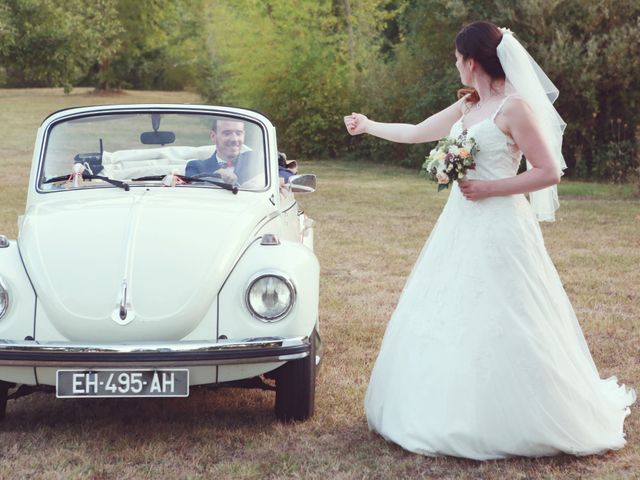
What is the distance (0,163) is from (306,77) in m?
8.11

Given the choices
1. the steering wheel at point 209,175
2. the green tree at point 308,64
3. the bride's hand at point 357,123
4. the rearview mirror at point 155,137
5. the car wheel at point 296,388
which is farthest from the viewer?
the green tree at point 308,64

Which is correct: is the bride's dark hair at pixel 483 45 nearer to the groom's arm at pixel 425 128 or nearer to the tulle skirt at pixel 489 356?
the groom's arm at pixel 425 128

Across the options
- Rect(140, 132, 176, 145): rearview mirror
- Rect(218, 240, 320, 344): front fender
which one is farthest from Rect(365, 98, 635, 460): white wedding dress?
Rect(140, 132, 176, 145): rearview mirror

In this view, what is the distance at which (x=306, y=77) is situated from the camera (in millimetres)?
26203

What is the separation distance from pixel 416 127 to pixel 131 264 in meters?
1.63

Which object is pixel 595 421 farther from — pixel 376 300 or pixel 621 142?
pixel 621 142

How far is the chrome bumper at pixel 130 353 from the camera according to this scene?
167 inches

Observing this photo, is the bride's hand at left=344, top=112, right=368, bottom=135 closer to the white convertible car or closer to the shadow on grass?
the white convertible car

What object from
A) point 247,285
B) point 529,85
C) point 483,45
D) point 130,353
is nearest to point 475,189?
point 529,85

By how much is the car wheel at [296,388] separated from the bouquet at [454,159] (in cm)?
97

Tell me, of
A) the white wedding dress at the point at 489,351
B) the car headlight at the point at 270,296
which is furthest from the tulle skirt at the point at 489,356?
the car headlight at the point at 270,296

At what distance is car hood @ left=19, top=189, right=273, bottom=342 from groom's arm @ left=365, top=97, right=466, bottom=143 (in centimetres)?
84

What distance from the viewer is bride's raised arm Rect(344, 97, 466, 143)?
194 inches

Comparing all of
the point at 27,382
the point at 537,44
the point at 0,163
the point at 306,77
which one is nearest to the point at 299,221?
the point at 27,382
